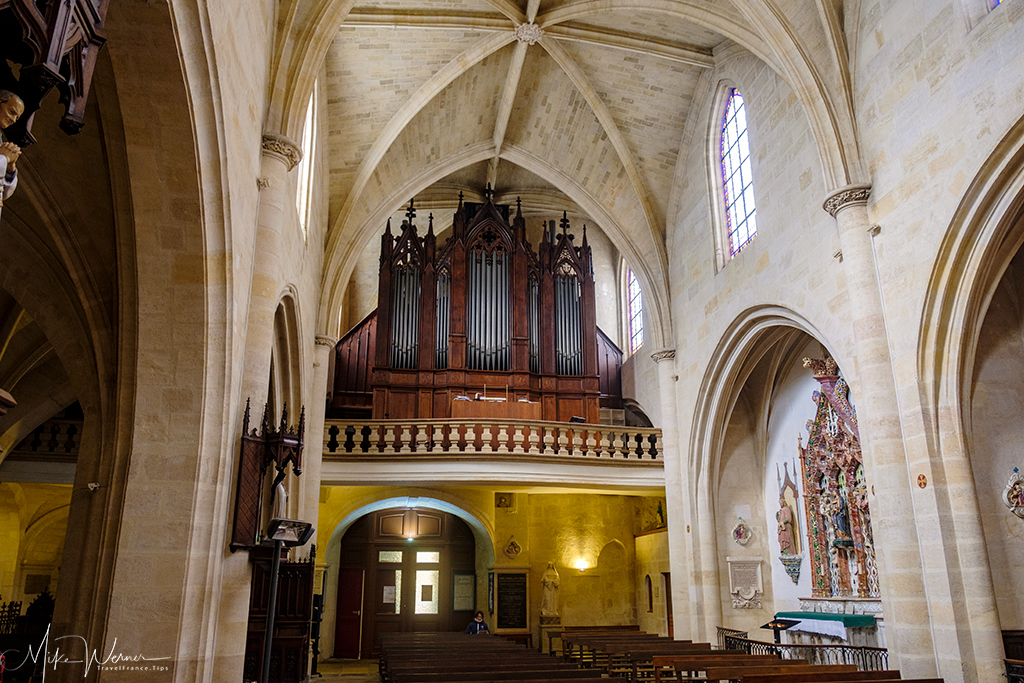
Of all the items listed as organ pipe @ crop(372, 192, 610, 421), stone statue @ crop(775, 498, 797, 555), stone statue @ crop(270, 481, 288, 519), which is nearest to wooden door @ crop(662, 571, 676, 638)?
stone statue @ crop(775, 498, 797, 555)

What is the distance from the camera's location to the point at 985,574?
7758 millimetres

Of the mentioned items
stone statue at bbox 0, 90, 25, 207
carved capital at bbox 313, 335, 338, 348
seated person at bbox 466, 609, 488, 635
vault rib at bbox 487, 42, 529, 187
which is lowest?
seated person at bbox 466, 609, 488, 635

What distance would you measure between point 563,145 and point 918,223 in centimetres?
860

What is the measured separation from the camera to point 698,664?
8.33m

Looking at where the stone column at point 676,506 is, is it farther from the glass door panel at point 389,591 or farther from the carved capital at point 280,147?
the carved capital at point 280,147

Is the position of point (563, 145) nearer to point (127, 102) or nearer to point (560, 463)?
point (560, 463)

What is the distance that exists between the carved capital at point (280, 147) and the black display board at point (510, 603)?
38.2 feet

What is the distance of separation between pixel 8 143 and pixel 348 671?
13779 millimetres

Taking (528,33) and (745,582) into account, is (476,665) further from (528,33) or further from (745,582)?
(528,33)

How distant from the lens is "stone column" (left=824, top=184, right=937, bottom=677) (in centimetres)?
818

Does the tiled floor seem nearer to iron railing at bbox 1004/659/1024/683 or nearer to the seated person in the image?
the seated person

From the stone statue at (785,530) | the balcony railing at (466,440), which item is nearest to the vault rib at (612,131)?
the balcony railing at (466,440)

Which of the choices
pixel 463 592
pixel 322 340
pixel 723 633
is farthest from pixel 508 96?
pixel 463 592

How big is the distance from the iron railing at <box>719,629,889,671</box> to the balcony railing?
11.8 ft
